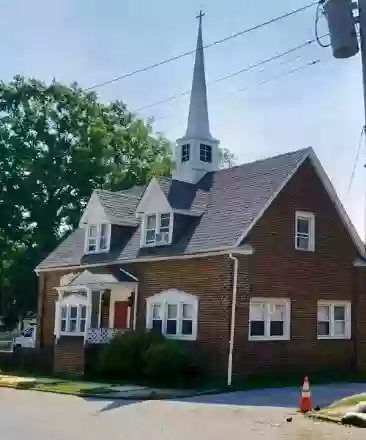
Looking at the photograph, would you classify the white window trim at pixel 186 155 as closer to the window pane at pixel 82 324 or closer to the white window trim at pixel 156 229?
the white window trim at pixel 156 229

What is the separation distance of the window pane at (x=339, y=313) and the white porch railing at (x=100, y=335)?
342 inches

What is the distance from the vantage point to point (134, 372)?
85.9 feet

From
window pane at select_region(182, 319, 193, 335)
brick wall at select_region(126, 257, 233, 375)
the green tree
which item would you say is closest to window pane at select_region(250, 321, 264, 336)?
brick wall at select_region(126, 257, 233, 375)

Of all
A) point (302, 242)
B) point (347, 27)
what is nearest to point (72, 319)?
point (302, 242)

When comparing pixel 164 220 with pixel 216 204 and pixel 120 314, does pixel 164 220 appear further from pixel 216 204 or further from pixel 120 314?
pixel 120 314

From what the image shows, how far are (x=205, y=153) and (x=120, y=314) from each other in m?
9.11

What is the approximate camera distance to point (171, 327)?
1099 inches

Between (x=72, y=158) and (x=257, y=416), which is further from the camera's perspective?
(x=72, y=158)

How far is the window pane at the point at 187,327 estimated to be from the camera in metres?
27.2

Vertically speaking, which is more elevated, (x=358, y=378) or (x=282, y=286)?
(x=282, y=286)

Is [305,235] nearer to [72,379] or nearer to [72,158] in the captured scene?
[72,379]

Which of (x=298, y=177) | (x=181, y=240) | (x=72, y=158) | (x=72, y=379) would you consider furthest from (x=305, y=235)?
(x=72, y=158)

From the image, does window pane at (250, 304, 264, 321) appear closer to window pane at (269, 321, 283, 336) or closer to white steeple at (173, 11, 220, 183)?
window pane at (269, 321, 283, 336)

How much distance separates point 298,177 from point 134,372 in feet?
31.8
